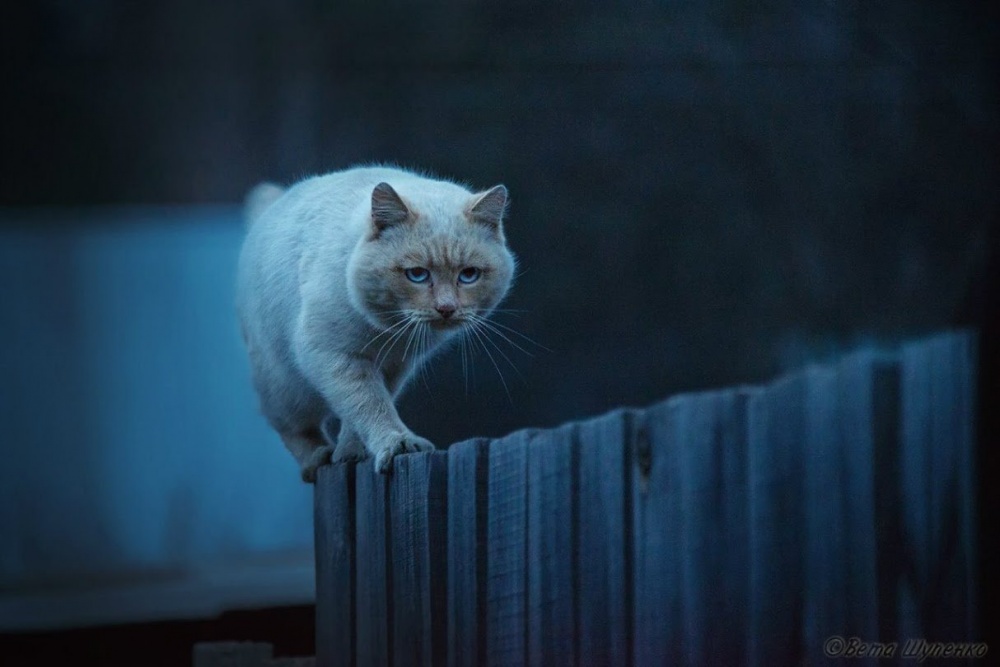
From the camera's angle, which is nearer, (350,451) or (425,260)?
Result: (425,260)

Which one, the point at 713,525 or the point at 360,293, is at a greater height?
the point at 360,293

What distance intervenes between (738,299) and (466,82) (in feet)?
2.89

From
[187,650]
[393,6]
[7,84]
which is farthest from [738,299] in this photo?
[7,84]

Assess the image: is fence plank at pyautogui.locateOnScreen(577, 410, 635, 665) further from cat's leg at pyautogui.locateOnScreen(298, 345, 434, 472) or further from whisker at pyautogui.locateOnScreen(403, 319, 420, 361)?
whisker at pyautogui.locateOnScreen(403, 319, 420, 361)

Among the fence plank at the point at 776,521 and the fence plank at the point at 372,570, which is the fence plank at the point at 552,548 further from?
the fence plank at the point at 372,570

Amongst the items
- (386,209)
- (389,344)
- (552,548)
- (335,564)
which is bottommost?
(335,564)

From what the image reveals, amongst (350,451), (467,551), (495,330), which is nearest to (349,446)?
(350,451)

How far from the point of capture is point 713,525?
1490 millimetres

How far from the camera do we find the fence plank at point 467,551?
1767mm

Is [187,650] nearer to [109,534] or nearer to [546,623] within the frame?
[109,534]

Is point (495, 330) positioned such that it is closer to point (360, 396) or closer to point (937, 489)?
point (360, 396)

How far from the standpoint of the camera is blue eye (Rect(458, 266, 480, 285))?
2.32m

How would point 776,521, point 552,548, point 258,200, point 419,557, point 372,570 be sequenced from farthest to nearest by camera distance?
point 258,200 < point 372,570 < point 419,557 < point 552,548 < point 776,521

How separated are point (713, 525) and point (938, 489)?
504 millimetres
